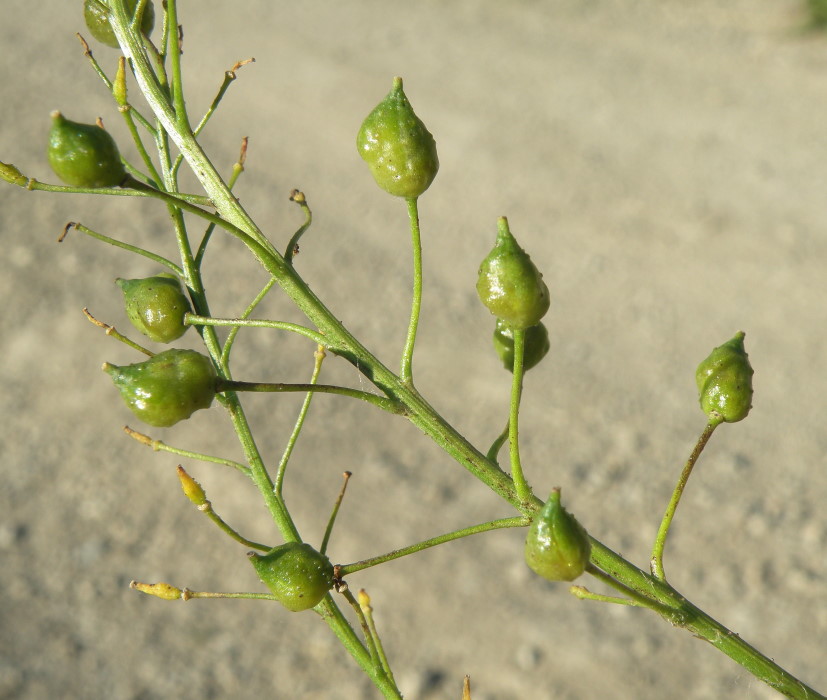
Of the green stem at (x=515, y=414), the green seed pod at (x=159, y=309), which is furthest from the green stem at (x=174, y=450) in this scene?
the green stem at (x=515, y=414)

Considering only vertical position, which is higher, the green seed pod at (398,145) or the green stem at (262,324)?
the green seed pod at (398,145)

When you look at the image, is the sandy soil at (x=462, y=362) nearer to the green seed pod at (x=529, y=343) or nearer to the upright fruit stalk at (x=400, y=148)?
the green seed pod at (x=529, y=343)

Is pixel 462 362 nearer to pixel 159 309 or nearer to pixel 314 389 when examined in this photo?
pixel 159 309

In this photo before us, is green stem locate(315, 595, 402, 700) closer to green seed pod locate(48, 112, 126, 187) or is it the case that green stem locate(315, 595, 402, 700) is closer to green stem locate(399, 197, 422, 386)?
green stem locate(399, 197, 422, 386)

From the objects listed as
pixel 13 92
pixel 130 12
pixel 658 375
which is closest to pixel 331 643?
pixel 658 375

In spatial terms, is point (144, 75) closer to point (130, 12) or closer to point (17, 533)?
point (130, 12)
